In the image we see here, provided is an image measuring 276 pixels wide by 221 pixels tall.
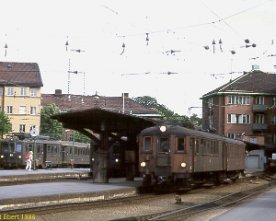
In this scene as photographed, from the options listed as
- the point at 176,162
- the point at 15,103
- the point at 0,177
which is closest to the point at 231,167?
the point at 176,162

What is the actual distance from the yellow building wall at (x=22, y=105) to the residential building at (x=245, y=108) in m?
25.9

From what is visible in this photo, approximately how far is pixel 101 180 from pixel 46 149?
2249 cm

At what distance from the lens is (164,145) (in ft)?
83.8

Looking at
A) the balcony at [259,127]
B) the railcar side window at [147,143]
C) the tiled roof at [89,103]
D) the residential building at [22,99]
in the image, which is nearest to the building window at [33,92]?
the residential building at [22,99]

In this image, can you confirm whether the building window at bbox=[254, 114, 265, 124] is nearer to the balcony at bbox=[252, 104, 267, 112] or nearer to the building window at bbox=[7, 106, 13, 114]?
the balcony at bbox=[252, 104, 267, 112]

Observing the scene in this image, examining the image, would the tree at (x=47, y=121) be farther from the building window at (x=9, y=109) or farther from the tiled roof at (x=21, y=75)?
the building window at (x=9, y=109)

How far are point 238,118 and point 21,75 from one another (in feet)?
111

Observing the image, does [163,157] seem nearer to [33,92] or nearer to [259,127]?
[259,127]

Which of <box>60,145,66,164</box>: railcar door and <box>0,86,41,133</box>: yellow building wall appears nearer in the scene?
<box>60,145,66,164</box>: railcar door

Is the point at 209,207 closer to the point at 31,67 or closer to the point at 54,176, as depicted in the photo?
the point at 54,176

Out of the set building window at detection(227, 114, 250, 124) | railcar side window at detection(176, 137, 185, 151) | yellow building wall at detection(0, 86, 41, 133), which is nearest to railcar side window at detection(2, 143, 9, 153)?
railcar side window at detection(176, 137, 185, 151)

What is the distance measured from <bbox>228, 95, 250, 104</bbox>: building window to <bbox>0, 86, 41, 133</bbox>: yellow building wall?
2907 cm

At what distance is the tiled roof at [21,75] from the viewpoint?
89.9 m

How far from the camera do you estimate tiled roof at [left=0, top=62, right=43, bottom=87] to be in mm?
89938
